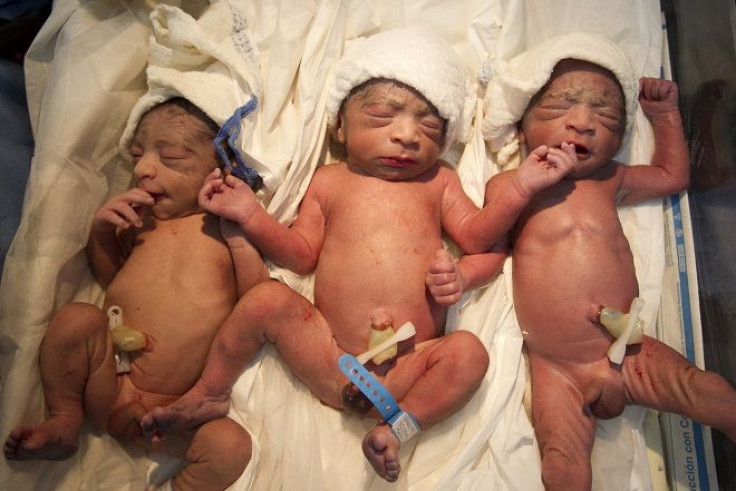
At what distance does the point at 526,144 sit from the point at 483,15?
0.40 metres

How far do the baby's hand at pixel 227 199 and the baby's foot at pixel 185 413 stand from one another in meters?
0.43

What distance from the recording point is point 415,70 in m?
1.38

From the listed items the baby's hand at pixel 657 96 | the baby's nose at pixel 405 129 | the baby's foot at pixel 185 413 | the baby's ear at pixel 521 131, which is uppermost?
the baby's hand at pixel 657 96

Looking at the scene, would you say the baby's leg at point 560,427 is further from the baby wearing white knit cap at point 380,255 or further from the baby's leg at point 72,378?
the baby's leg at point 72,378

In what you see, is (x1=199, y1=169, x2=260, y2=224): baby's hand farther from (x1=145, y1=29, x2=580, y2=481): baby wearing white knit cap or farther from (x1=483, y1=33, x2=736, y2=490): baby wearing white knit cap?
(x1=483, y1=33, x2=736, y2=490): baby wearing white knit cap

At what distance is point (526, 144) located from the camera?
5.16 ft

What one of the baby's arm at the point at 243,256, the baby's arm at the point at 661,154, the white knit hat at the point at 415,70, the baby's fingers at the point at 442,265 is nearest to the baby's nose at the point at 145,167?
the baby's arm at the point at 243,256

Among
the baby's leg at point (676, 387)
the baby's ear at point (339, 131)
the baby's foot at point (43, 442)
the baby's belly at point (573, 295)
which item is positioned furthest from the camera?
the baby's ear at point (339, 131)

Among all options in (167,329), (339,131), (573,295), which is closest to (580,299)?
(573,295)

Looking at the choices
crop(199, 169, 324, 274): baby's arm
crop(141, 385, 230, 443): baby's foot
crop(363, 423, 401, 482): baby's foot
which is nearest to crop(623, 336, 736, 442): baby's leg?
crop(363, 423, 401, 482): baby's foot

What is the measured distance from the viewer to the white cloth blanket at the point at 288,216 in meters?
1.30

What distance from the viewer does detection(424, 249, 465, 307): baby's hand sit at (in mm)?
1276

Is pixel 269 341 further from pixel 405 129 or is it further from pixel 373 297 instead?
pixel 405 129

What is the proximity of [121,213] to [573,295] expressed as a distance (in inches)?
44.6
